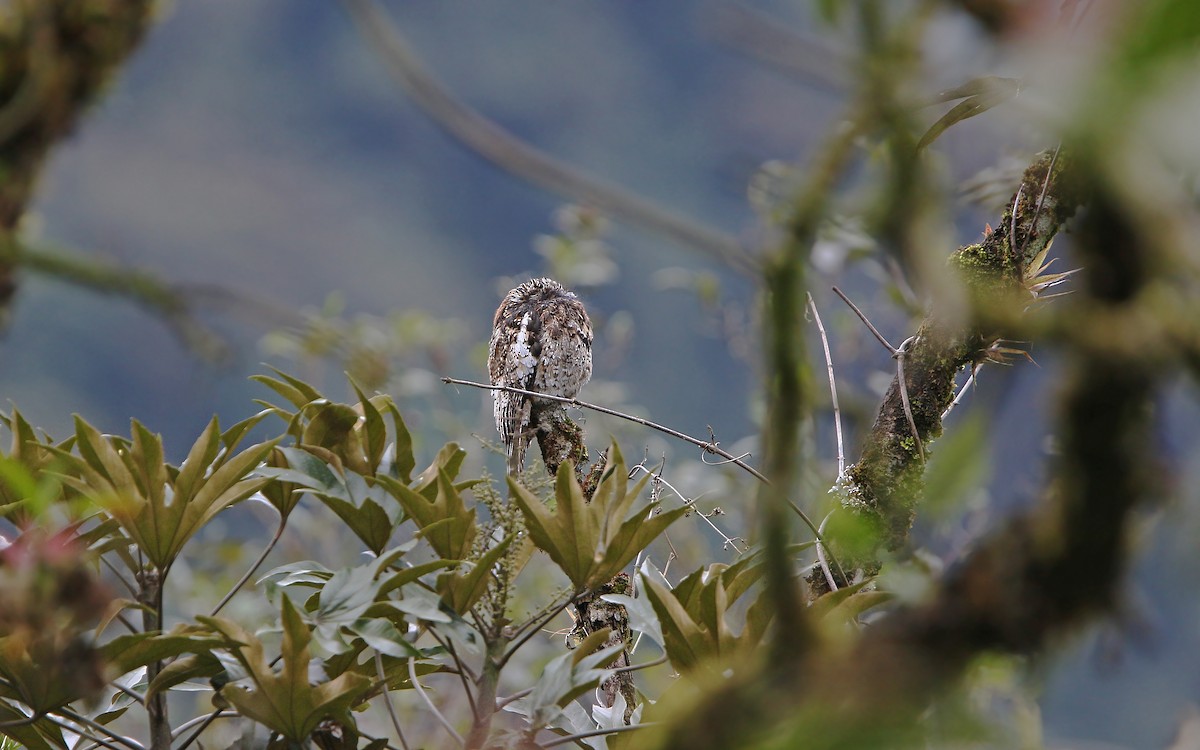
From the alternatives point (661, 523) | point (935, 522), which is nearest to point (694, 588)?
point (661, 523)

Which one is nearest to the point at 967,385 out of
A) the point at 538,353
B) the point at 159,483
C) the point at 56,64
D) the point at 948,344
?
the point at 948,344

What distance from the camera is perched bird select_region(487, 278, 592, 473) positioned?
277 centimetres

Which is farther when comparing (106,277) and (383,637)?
(383,637)

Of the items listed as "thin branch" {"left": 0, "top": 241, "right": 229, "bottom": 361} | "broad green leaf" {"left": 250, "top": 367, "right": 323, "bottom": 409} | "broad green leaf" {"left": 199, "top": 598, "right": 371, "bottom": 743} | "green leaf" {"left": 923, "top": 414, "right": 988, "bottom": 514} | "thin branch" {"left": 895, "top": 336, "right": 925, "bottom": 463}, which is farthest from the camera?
"thin branch" {"left": 895, "top": 336, "right": 925, "bottom": 463}

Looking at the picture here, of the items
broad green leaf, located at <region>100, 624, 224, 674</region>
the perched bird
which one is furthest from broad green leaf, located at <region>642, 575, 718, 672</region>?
the perched bird

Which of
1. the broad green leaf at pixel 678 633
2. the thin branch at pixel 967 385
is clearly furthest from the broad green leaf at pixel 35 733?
the thin branch at pixel 967 385

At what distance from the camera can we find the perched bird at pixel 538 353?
2771 millimetres

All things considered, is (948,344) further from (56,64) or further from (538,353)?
(56,64)

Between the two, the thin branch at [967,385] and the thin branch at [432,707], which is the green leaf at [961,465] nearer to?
the thin branch at [432,707]

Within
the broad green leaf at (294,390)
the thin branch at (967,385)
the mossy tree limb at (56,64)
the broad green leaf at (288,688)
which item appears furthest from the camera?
the mossy tree limb at (56,64)

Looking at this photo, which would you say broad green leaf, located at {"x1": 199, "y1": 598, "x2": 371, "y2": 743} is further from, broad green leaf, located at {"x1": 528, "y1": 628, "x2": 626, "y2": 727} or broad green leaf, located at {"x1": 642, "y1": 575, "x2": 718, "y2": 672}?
broad green leaf, located at {"x1": 642, "y1": 575, "x2": 718, "y2": 672}

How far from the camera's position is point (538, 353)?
283 centimetres

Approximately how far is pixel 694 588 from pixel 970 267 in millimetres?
714

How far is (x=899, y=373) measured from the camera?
1.36 m
